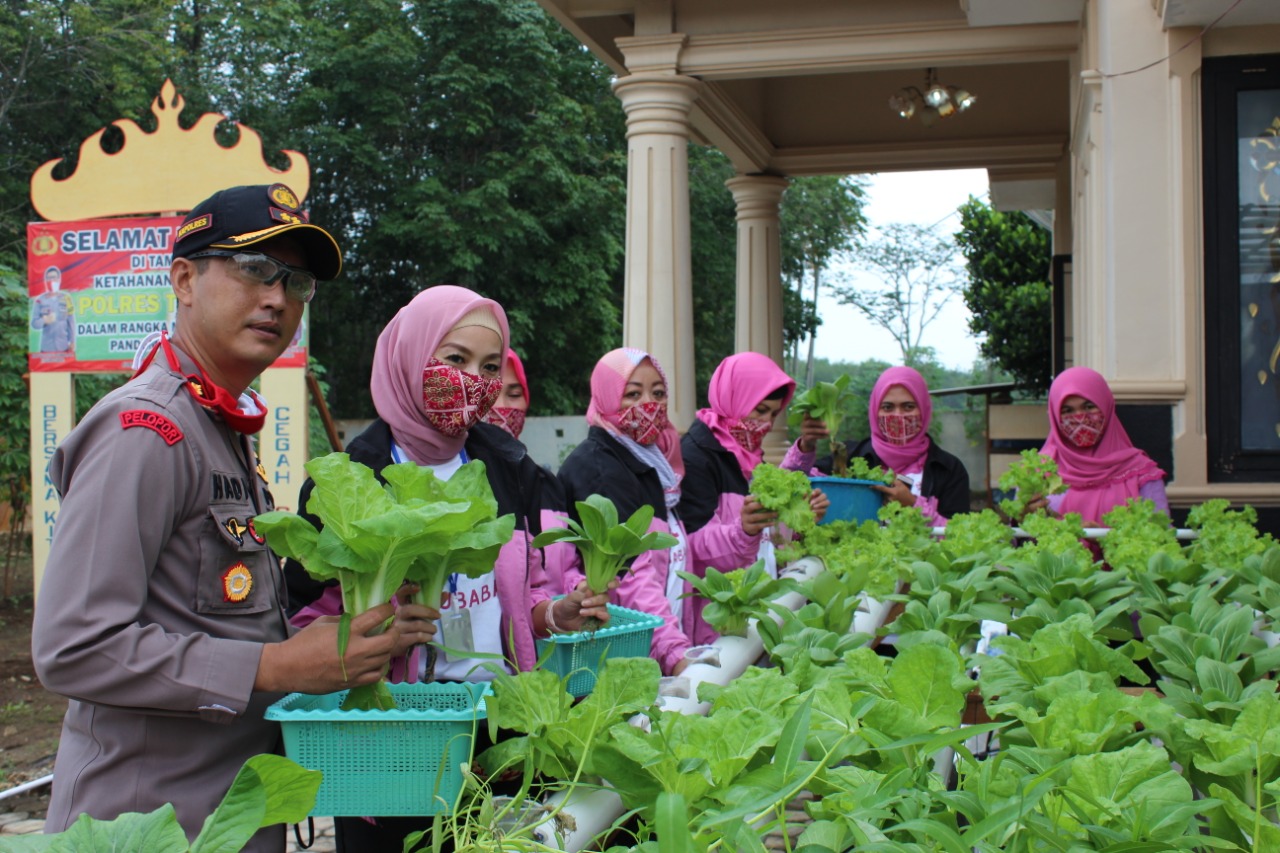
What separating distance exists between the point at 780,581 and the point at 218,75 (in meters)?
24.7

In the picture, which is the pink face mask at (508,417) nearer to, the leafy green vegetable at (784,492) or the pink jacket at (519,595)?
the leafy green vegetable at (784,492)

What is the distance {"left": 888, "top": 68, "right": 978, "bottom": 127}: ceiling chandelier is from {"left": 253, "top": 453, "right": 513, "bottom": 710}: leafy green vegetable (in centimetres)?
932

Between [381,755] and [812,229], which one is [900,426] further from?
[812,229]

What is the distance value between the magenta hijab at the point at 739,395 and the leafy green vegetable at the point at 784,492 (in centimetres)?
86

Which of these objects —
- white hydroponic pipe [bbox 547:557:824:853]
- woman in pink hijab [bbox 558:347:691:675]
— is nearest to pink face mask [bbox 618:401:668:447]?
woman in pink hijab [bbox 558:347:691:675]

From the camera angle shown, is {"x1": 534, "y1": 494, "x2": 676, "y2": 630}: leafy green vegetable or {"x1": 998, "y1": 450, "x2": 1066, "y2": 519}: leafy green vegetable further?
{"x1": 998, "y1": 450, "x2": 1066, "y2": 519}: leafy green vegetable

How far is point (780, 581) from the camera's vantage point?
9.52ft

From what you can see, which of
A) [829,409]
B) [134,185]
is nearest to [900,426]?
[829,409]

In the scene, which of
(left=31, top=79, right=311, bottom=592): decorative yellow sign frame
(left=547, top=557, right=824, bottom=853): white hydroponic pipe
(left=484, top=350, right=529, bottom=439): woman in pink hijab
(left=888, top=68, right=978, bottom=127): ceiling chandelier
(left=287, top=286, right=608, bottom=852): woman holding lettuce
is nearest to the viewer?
(left=547, top=557, right=824, bottom=853): white hydroponic pipe

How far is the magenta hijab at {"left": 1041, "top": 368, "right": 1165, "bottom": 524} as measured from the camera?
5020 millimetres

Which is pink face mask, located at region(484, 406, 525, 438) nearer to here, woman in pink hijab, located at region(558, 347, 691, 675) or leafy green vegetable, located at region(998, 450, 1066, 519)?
woman in pink hijab, located at region(558, 347, 691, 675)

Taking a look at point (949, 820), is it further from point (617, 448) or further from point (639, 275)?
point (639, 275)

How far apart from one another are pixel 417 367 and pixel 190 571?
784 millimetres

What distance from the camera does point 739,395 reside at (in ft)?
15.6
